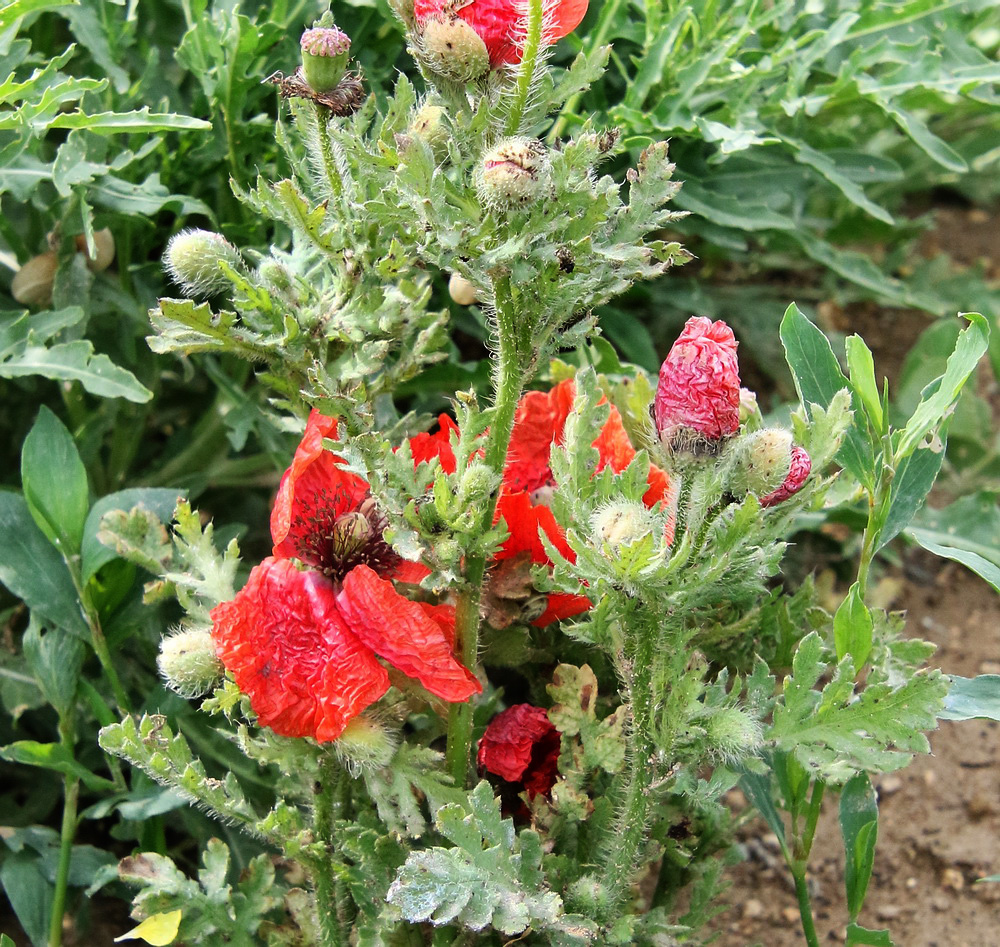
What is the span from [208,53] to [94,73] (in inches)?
16.0

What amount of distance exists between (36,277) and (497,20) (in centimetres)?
107

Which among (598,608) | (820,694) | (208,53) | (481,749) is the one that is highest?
(208,53)

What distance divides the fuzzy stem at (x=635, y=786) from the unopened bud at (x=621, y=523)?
0.14 m

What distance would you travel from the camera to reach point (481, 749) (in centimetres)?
139

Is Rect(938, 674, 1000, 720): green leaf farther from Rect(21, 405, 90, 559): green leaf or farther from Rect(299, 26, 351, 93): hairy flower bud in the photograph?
Rect(21, 405, 90, 559): green leaf

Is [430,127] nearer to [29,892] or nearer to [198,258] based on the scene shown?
[198,258]

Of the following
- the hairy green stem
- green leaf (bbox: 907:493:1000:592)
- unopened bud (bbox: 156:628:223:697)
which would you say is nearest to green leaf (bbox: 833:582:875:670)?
the hairy green stem

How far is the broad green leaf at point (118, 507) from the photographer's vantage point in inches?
61.2

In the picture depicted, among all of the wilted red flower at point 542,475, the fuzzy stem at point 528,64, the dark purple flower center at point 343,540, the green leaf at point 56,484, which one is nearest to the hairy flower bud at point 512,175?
the fuzzy stem at point 528,64

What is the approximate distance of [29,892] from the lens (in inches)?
66.4

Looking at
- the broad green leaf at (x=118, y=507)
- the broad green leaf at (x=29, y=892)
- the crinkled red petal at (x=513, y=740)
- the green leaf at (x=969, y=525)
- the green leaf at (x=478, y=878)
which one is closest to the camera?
the green leaf at (x=478, y=878)

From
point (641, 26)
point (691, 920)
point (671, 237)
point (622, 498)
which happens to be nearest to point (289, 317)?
point (622, 498)

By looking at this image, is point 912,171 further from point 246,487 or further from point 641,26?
point 246,487

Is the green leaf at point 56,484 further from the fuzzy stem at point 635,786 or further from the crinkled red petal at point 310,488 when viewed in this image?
the fuzzy stem at point 635,786
